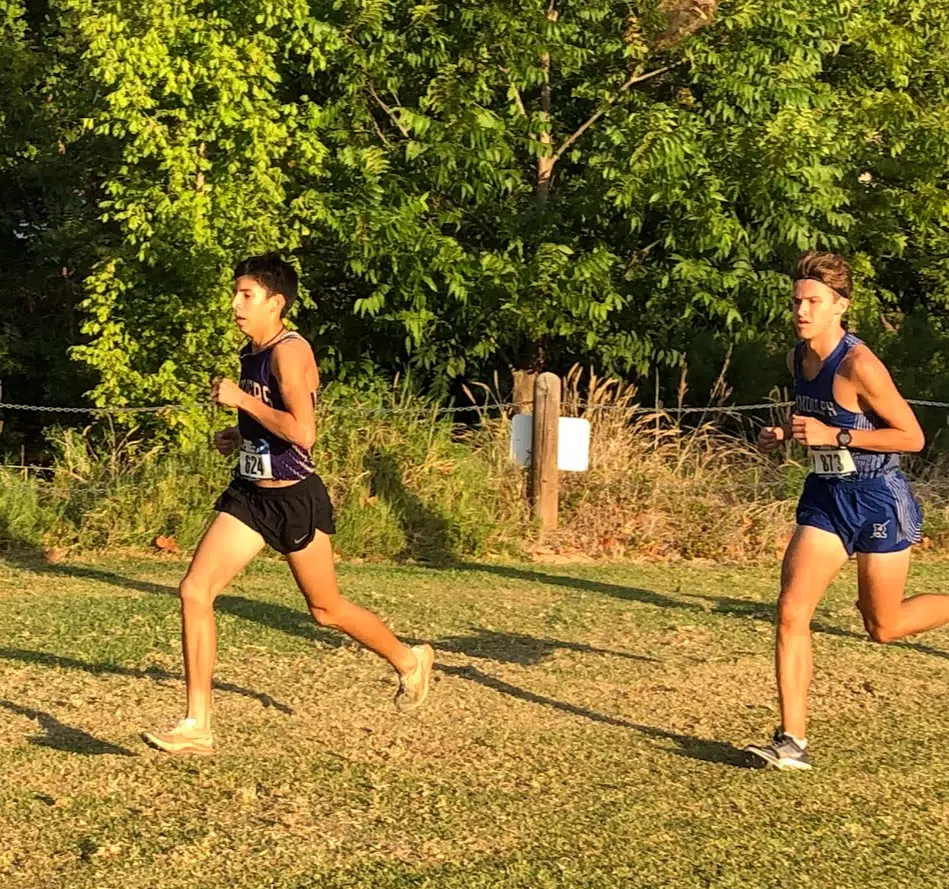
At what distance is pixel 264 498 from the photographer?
5656mm

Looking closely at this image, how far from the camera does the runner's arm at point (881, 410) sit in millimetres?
5457

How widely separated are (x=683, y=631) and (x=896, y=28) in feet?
33.9

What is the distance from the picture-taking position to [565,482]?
37.9 ft

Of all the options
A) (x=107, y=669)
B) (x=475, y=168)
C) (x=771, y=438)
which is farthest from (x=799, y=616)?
(x=475, y=168)

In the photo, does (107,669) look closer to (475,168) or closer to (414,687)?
(414,687)

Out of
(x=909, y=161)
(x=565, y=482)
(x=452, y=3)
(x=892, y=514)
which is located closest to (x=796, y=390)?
(x=892, y=514)

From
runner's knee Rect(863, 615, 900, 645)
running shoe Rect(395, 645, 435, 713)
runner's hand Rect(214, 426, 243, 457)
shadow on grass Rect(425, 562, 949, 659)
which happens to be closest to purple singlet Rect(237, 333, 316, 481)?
runner's hand Rect(214, 426, 243, 457)

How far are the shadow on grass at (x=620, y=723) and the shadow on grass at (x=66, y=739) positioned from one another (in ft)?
5.92

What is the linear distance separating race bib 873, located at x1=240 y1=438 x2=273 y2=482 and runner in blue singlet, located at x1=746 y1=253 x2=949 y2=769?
1.92m

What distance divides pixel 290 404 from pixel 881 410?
2190 millimetres

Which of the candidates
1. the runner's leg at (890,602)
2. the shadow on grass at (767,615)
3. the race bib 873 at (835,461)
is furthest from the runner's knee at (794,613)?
the shadow on grass at (767,615)

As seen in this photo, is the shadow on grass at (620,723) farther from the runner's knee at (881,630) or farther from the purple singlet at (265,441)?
the purple singlet at (265,441)

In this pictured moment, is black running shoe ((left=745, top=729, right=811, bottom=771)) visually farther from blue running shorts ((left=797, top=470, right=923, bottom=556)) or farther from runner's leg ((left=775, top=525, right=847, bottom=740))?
blue running shorts ((left=797, top=470, right=923, bottom=556))

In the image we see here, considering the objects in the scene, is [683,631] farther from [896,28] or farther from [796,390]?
[896,28]
